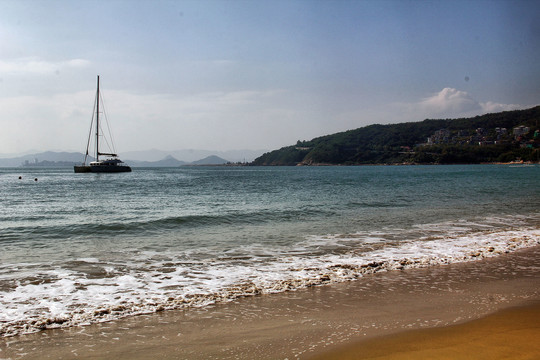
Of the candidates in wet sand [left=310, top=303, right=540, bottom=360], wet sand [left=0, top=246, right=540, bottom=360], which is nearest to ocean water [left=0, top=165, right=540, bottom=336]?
wet sand [left=0, top=246, right=540, bottom=360]

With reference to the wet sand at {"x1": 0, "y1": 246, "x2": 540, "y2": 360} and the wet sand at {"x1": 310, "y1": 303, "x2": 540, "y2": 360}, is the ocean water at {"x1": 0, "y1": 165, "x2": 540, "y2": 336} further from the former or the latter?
the wet sand at {"x1": 310, "y1": 303, "x2": 540, "y2": 360}

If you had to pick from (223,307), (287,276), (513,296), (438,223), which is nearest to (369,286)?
(287,276)

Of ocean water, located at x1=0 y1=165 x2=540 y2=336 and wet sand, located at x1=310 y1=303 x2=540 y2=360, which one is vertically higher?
wet sand, located at x1=310 y1=303 x2=540 y2=360

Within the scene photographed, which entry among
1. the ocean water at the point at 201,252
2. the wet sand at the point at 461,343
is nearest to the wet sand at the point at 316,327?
the wet sand at the point at 461,343

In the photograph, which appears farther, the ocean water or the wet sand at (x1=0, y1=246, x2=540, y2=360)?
the ocean water

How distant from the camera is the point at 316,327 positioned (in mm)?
5117

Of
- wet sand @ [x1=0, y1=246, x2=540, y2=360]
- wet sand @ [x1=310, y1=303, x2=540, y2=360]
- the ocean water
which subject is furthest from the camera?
the ocean water

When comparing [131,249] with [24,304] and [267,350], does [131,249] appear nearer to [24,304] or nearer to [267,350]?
[24,304]

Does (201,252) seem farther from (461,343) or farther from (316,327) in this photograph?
(461,343)

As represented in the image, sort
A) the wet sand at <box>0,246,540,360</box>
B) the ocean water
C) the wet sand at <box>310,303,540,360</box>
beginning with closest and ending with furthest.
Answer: the wet sand at <box>310,303,540,360</box> → the wet sand at <box>0,246,540,360</box> → the ocean water

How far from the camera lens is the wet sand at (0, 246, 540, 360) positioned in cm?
442

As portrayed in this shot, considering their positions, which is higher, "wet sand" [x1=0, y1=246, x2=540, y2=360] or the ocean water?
"wet sand" [x1=0, y1=246, x2=540, y2=360]

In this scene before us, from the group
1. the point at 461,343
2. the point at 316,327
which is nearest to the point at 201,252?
the point at 316,327

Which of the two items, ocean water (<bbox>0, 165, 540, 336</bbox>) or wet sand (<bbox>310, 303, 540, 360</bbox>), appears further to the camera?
ocean water (<bbox>0, 165, 540, 336</bbox>)
